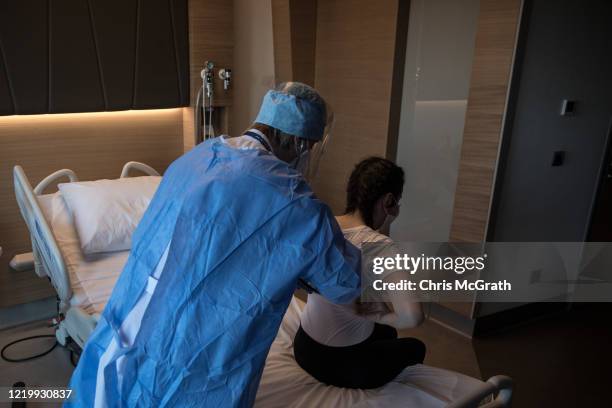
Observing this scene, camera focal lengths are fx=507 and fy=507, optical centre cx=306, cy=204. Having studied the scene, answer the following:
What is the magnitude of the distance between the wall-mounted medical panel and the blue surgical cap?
1.65 meters

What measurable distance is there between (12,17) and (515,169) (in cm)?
260

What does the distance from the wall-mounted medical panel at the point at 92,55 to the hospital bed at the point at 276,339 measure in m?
0.39

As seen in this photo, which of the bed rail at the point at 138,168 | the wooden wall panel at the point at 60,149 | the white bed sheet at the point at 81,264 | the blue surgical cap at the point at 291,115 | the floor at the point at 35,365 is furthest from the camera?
the bed rail at the point at 138,168

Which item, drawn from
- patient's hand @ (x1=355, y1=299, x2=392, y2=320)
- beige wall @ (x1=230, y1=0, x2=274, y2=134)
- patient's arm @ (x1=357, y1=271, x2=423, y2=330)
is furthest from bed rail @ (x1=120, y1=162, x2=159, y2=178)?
patient's arm @ (x1=357, y1=271, x2=423, y2=330)

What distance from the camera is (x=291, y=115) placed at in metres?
1.36

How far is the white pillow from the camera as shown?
7.88 feet

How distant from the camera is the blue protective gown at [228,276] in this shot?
1183 millimetres

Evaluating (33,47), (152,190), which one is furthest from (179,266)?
(33,47)

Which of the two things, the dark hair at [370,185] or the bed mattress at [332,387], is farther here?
the dark hair at [370,185]

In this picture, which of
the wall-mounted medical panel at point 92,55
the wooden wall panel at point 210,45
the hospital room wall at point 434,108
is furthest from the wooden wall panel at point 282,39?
the hospital room wall at point 434,108

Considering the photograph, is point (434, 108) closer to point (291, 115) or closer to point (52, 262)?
point (291, 115)

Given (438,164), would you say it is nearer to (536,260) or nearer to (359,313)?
(536,260)

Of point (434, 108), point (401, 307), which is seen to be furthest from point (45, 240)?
point (434, 108)

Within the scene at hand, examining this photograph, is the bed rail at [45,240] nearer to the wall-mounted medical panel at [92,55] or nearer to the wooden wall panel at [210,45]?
the wall-mounted medical panel at [92,55]
